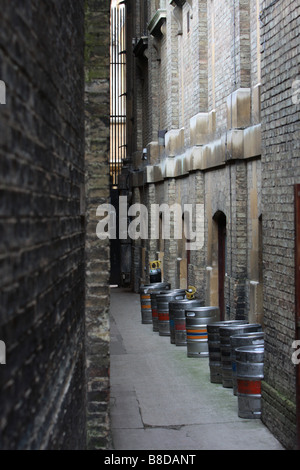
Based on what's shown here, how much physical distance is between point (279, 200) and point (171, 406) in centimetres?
336

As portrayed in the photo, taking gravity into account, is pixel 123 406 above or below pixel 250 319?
below

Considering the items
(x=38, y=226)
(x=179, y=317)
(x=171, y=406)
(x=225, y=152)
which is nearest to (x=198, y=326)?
(x=179, y=317)

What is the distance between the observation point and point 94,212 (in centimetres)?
796

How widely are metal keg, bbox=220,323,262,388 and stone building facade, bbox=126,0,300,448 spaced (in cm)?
130

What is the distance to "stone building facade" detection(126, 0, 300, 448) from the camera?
8.64 metres

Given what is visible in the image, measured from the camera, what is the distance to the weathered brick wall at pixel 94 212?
26.0 ft

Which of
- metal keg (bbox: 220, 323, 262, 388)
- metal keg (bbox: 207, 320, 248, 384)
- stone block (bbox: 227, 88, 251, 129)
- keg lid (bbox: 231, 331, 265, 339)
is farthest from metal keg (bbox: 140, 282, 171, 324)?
keg lid (bbox: 231, 331, 265, 339)

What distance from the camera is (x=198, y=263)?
55.9ft

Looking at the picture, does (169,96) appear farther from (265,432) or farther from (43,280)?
(43,280)

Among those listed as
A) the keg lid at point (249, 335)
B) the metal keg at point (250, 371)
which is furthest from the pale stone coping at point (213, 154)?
the metal keg at point (250, 371)

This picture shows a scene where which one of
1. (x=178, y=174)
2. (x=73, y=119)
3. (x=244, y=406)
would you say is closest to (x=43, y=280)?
(x=73, y=119)

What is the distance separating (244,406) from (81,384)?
11.4 feet

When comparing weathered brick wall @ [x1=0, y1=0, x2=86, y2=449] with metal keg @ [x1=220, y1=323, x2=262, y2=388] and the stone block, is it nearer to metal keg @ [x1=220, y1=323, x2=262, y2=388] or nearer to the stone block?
metal keg @ [x1=220, y1=323, x2=262, y2=388]

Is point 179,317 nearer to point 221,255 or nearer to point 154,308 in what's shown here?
point 221,255
